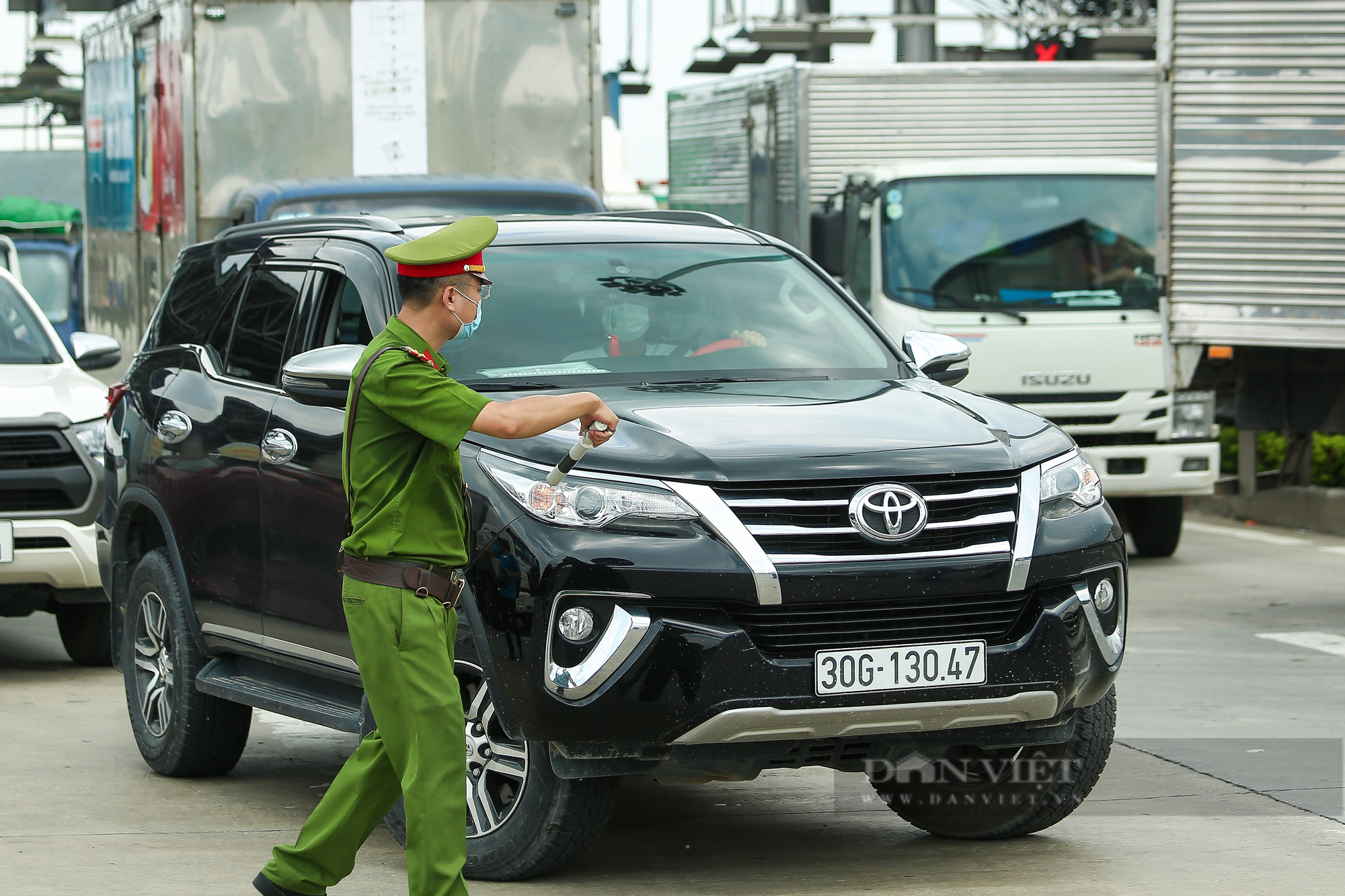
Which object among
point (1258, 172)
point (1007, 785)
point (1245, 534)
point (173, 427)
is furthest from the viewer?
point (1245, 534)

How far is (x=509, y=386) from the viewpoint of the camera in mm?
5988

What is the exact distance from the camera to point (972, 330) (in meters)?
13.2

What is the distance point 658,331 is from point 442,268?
5.41 ft

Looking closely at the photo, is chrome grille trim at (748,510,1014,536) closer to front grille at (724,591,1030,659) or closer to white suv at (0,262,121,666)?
front grille at (724,591,1030,659)

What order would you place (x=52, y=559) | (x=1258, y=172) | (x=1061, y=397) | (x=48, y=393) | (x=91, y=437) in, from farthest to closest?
1. (x=1061, y=397)
2. (x=1258, y=172)
3. (x=48, y=393)
4. (x=91, y=437)
5. (x=52, y=559)

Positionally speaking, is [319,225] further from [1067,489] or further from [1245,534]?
[1245,534]

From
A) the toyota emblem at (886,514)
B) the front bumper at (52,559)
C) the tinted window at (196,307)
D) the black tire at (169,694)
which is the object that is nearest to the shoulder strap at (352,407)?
the toyota emblem at (886,514)

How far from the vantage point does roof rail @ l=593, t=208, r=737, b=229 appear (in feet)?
23.1

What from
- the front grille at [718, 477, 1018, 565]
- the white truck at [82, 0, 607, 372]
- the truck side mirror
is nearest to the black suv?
the front grille at [718, 477, 1018, 565]

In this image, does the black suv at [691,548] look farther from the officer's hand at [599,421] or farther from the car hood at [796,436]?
the officer's hand at [599,421]

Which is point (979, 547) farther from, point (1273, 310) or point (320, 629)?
point (1273, 310)

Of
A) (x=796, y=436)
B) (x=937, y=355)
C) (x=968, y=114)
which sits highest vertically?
(x=968, y=114)

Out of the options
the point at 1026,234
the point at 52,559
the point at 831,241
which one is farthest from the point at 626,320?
the point at 831,241

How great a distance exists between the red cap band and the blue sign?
34.9ft
